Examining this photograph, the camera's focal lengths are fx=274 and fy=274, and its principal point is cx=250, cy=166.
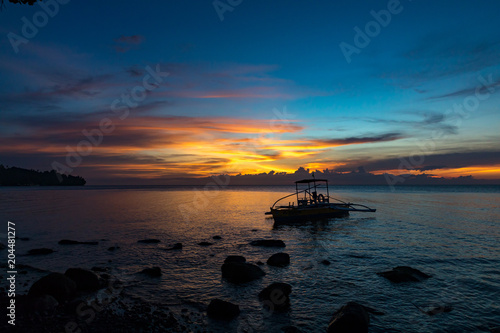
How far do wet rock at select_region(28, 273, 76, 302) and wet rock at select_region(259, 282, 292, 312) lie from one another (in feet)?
30.8

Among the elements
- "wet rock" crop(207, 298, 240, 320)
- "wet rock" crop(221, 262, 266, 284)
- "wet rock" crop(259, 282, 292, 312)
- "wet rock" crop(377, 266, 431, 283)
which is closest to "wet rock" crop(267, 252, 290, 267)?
"wet rock" crop(221, 262, 266, 284)

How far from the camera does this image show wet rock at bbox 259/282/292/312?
13344 mm

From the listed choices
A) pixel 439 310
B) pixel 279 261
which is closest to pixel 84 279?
pixel 279 261

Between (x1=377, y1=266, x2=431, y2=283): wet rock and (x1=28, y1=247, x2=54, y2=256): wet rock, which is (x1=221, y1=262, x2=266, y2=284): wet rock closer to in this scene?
(x1=377, y1=266, x2=431, y2=283): wet rock

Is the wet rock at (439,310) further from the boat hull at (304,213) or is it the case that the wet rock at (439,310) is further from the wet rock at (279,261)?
the boat hull at (304,213)

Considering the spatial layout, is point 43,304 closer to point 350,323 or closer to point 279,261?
point 350,323

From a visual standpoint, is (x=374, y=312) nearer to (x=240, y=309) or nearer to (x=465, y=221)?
(x=240, y=309)

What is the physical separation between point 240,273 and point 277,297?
350 centimetres

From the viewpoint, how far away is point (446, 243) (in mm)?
27266

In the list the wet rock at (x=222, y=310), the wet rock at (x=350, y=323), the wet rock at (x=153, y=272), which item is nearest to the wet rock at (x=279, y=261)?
the wet rock at (x=153, y=272)

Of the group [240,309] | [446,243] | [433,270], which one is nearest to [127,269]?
[240,309]

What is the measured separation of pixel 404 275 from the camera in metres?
17.1

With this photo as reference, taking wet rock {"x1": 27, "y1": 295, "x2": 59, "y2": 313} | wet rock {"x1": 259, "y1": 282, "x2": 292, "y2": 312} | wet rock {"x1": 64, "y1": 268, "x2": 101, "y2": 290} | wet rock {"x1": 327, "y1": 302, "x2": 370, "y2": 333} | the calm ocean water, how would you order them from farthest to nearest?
wet rock {"x1": 64, "y1": 268, "x2": 101, "y2": 290}, wet rock {"x1": 259, "y1": 282, "x2": 292, "y2": 312}, the calm ocean water, wet rock {"x1": 27, "y1": 295, "x2": 59, "y2": 313}, wet rock {"x1": 327, "y1": 302, "x2": 370, "y2": 333}

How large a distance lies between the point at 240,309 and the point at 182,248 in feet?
45.5
